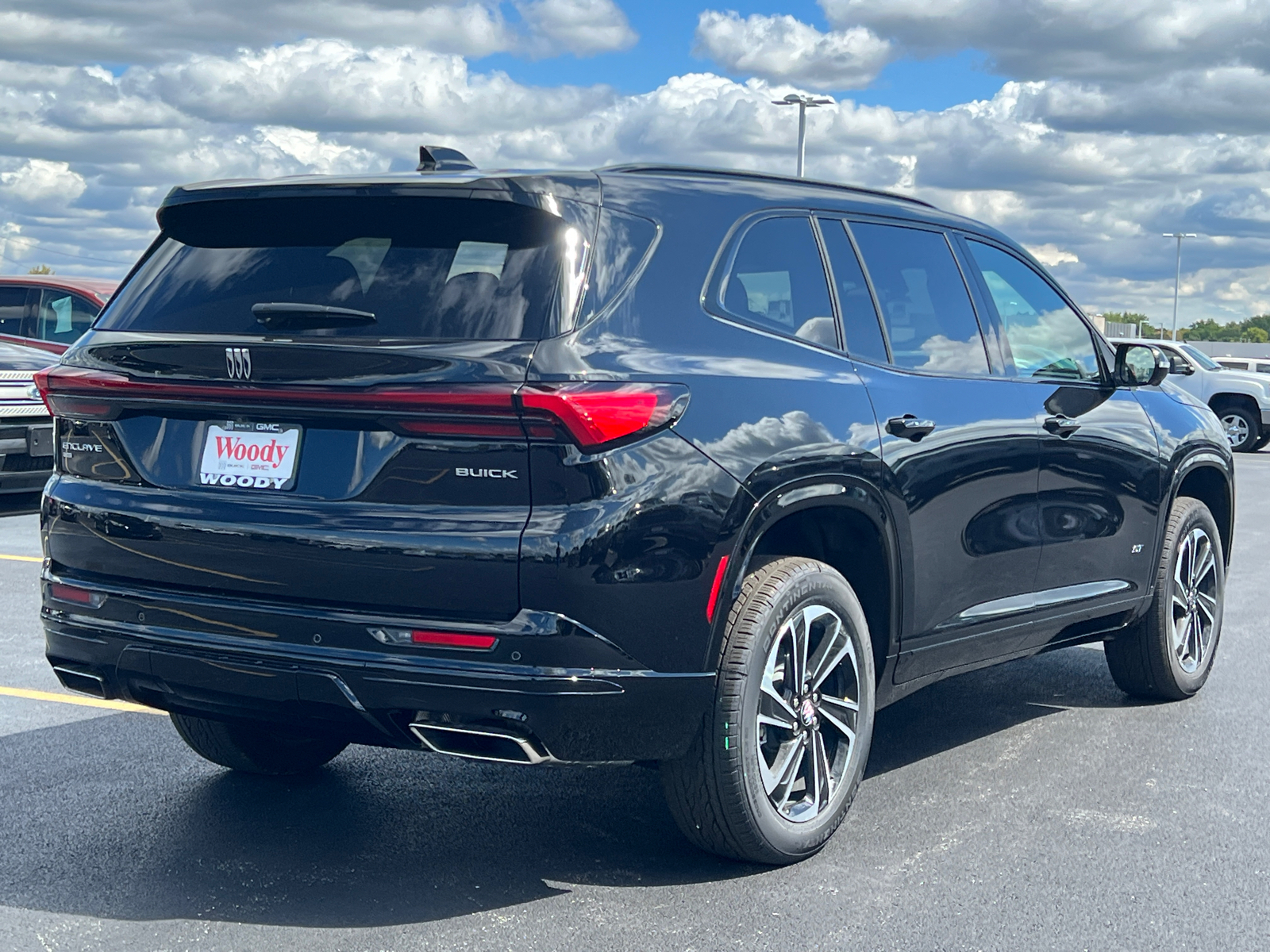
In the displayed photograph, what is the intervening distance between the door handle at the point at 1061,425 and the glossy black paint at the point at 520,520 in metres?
0.90

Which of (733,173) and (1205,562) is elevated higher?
(733,173)

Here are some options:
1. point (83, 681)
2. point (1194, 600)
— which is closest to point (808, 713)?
point (83, 681)

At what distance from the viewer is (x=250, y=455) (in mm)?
3908

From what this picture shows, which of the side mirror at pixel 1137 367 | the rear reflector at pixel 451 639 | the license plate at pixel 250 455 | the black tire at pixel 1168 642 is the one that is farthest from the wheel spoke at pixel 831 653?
the black tire at pixel 1168 642

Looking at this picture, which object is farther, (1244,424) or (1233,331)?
(1233,331)

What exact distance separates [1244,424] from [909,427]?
22.9 m

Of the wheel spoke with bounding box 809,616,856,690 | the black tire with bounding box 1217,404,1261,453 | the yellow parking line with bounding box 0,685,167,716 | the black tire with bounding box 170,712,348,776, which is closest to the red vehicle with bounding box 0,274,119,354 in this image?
the yellow parking line with bounding box 0,685,167,716

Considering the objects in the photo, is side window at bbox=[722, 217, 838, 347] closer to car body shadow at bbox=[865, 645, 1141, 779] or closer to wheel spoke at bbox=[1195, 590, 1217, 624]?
car body shadow at bbox=[865, 645, 1141, 779]

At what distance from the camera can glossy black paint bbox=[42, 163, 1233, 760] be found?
3660 millimetres

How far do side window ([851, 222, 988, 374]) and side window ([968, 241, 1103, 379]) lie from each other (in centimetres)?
23

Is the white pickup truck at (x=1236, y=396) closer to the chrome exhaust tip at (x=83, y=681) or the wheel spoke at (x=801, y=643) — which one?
→ the wheel spoke at (x=801, y=643)

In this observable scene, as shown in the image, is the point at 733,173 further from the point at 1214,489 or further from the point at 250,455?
the point at 1214,489

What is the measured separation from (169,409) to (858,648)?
200 centimetres

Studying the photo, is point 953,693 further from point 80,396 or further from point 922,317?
point 80,396
